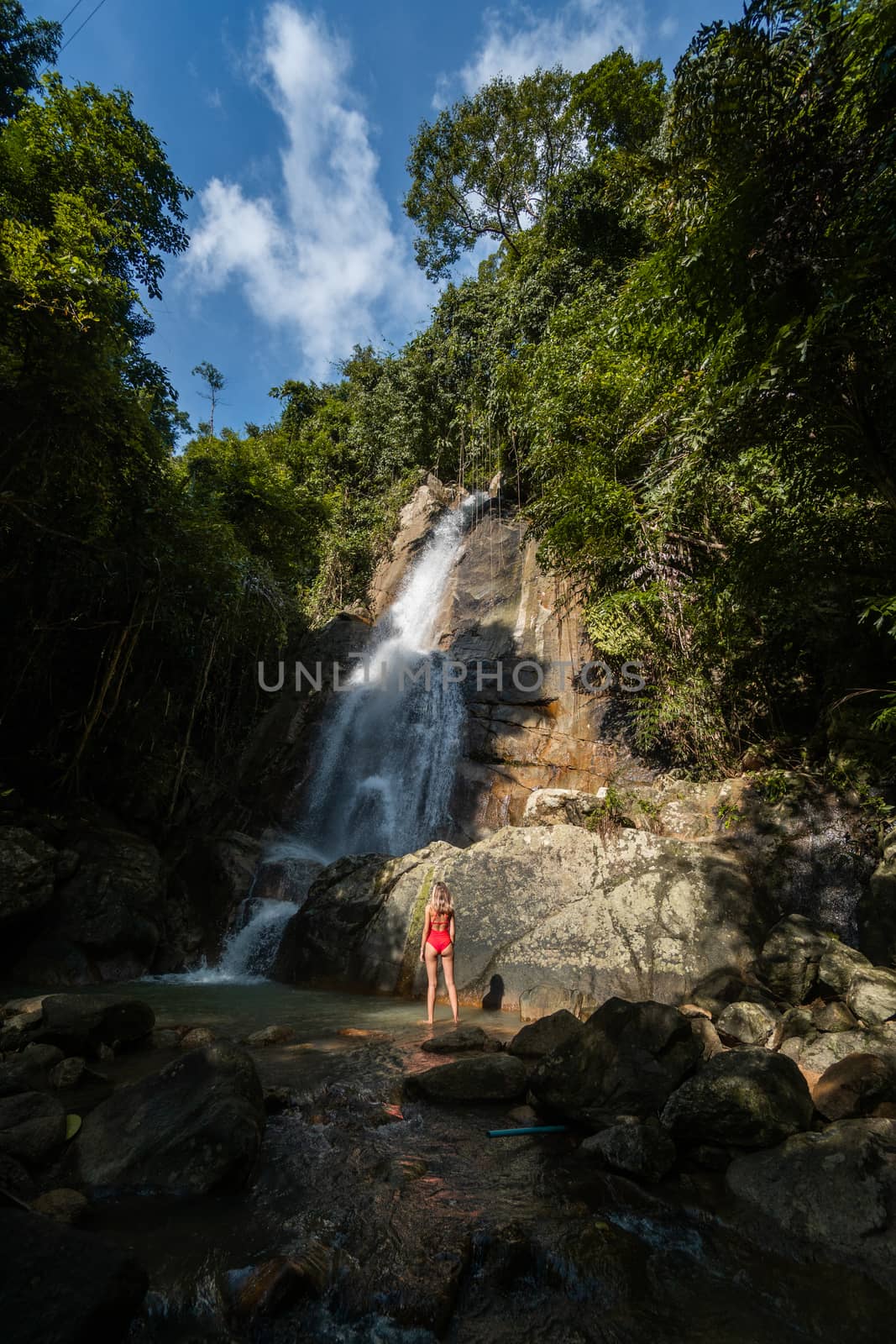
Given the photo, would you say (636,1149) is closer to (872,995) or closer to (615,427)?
(872,995)

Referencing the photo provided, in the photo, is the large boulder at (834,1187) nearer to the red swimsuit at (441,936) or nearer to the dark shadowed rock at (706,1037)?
the dark shadowed rock at (706,1037)

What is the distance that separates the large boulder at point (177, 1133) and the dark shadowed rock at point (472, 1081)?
48.1 inches

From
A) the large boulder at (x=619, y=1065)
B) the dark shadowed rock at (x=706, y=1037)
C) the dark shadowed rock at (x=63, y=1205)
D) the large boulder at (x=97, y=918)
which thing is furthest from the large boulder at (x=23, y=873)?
the dark shadowed rock at (x=706, y=1037)

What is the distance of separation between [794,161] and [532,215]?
23530 mm

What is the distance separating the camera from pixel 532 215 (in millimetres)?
23406

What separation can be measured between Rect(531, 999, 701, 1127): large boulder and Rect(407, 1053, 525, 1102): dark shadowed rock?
9.1 inches

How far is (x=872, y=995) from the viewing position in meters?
5.01

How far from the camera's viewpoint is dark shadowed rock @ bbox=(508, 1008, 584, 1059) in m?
4.93

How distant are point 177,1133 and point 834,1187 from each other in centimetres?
323

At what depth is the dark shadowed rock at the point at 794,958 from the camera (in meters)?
5.65

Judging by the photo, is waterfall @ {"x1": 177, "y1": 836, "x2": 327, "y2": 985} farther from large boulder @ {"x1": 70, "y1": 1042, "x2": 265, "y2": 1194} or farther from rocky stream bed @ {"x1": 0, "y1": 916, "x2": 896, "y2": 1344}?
large boulder @ {"x1": 70, "y1": 1042, "x2": 265, "y2": 1194}

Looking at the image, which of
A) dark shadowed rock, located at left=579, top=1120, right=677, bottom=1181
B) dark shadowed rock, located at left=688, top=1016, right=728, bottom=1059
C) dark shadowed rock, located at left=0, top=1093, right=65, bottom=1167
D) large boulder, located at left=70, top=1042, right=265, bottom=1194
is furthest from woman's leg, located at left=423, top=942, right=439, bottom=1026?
dark shadowed rock, located at left=0, top=1093, right=65, bottom=1167

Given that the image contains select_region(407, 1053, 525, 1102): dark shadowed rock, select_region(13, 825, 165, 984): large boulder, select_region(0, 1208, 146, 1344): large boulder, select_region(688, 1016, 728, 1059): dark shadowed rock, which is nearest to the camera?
select_region(0, 1208, 146, 1344): large boulder

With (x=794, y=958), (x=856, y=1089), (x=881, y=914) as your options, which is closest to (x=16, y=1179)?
(x=856, y=1089)
